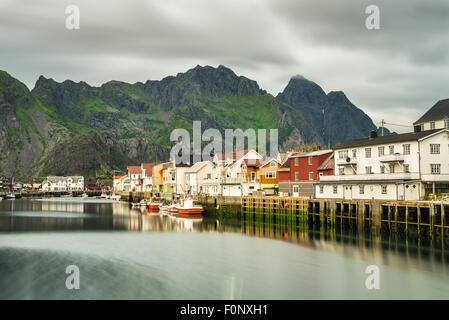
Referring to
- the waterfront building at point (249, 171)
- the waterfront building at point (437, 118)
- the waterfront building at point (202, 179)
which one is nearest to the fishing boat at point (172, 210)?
→ the waterfront building at point (202, 179)

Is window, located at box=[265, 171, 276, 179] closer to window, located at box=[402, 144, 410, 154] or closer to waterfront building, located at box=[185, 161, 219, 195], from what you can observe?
waterfront building, located at box=[185, 161, 219, 195]

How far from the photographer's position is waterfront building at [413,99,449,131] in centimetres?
7225

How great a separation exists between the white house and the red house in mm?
6093

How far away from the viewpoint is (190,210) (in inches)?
3359

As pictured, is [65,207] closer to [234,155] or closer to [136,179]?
[136,179]

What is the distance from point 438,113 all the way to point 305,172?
2685 centimetres

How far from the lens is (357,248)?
42375 millimetres

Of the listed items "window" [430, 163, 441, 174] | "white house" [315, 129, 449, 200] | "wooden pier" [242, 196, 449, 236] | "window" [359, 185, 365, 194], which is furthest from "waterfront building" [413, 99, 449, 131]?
"wooden pier" [242, 196, 449, 236]

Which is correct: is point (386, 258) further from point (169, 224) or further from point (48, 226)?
point (48, 226)

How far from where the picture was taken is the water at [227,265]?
29.1 metres

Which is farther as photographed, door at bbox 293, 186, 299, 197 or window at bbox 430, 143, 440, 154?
door at bbox 293, 186, 299, 197

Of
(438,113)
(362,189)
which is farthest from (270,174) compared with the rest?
(438,113)

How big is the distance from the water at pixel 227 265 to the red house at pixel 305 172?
42.2ft
